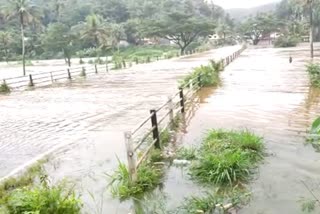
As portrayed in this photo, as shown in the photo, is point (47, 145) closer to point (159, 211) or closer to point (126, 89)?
point (159, 211)

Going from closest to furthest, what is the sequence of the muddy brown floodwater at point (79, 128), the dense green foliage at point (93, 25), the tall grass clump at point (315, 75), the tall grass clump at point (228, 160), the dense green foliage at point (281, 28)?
→ the tall grass clump at point (228, 160), the muddy brown floodwater at point (79, 128), the tall grass clump at point (315, 75), the dense green foliage at point (93, 25), the dense green foliage at point (281, 28)

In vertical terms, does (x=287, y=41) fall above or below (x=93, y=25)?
below

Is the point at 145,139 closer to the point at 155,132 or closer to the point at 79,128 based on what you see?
the point at 155,132

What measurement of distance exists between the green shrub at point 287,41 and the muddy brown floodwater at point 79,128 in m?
54.8

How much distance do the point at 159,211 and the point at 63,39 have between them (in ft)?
263

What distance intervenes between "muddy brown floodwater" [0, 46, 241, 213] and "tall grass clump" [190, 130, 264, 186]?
1490 mm

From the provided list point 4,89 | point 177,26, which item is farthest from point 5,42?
point 4,89

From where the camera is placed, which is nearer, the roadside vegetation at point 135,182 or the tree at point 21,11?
the roadside vegetation at point 135,182

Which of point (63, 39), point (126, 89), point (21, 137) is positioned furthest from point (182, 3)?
point (21, 137)

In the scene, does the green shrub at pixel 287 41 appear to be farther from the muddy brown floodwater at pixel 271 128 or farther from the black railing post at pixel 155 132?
the black railing post at pixel 155 132

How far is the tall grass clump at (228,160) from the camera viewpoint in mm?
6324

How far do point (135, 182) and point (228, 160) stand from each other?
1.58 m

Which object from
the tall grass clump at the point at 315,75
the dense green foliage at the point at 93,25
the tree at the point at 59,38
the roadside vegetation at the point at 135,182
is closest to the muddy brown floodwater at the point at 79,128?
the roadside vegetation at the point at 135,182

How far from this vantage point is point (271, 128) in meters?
9.77
